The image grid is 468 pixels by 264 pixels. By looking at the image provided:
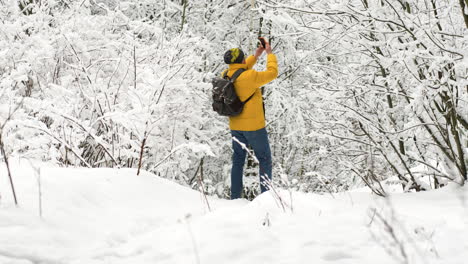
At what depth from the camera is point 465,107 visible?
117 inches

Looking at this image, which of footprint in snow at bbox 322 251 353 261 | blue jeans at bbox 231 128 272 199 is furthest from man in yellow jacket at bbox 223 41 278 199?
footprint in snow at bbox 322 251 353 261

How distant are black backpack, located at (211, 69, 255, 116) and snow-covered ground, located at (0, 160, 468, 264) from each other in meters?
1.55

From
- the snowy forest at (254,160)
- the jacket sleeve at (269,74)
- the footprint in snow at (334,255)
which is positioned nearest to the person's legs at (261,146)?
the jacket sleeve at (269,74)

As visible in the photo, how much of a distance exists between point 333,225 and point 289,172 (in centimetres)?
745

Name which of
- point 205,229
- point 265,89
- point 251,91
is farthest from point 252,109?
point 265,89

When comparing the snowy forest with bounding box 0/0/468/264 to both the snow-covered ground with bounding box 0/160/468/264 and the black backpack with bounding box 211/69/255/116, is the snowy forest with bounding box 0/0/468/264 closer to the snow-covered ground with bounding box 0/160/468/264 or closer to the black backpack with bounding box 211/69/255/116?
the snow-covered ground with bounding box 0/160/468/264

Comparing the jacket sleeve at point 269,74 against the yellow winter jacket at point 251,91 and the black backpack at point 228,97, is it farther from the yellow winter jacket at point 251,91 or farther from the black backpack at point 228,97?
the black backpack at point 228,97

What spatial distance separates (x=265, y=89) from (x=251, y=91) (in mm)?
4259

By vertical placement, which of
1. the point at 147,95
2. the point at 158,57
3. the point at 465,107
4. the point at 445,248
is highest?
the point at 158,57

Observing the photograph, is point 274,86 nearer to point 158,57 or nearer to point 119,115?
point 158,57

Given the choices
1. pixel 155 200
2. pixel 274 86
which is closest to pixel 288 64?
pixel 274 86

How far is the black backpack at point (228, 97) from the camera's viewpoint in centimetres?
394

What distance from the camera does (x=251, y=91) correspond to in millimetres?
3961

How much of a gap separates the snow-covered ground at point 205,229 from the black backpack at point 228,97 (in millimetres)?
1546
